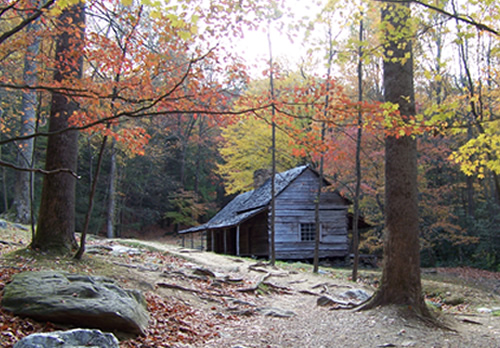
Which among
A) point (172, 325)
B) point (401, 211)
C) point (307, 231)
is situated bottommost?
point (172, 325)

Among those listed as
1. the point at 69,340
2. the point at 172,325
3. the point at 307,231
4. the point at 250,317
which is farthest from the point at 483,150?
the point at 307,231

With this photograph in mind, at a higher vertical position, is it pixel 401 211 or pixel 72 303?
pixel 401 211

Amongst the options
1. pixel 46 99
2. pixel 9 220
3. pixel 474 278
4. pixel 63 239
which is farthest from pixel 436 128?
pixel 9 220

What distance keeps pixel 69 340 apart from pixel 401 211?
5835mm

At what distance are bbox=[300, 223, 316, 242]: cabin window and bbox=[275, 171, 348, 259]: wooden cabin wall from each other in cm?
33

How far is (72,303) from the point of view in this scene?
5426 millimetres

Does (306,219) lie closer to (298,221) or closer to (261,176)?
(298,221)

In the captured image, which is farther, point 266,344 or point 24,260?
point 24,260

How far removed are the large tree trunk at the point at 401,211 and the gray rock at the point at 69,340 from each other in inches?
202

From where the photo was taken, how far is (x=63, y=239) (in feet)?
29.3

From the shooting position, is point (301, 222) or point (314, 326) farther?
point (301, 222)

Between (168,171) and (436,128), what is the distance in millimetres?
42616

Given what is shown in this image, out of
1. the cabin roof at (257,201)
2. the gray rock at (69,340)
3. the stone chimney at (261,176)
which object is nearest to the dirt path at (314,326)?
the gray rock at (69,340)

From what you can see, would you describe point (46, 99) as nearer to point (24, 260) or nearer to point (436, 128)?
point (24, 260)
